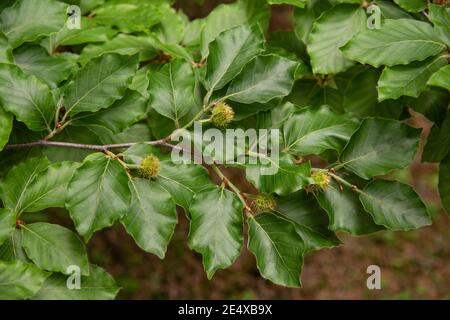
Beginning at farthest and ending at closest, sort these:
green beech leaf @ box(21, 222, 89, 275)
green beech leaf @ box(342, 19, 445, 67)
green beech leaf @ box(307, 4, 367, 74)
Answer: green beech leaf @ box(307, 4, 367, 74)
green beech leaf @ box(342, 19, 445, 67)
green beech leaf @ box(21, 222, 89, 275)

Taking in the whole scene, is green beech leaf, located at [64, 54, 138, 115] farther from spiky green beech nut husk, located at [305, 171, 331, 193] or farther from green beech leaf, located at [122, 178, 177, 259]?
spiky green beech nut husk, located at [305, 171, 331, 193]

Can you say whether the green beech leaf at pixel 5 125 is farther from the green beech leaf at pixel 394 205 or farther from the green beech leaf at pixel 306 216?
the green beech leaf at pixel 394 205

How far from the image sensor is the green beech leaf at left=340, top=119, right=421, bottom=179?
1252 mm

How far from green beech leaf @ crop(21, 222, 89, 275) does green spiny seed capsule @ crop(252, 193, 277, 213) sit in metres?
0.41

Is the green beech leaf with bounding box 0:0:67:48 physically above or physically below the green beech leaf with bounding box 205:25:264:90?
above

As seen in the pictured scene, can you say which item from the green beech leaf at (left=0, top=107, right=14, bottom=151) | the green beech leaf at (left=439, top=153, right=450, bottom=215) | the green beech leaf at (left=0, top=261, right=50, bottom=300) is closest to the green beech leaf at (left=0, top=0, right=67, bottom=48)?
the green beech leaf at (left=0, top=107, right=14, bottom=151)

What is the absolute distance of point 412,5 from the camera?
4.38 ft

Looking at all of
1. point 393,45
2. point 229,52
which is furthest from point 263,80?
point 393,45

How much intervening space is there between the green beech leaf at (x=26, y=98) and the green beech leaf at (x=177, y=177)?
219mm

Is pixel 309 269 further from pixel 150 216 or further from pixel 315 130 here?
pixel 150 216

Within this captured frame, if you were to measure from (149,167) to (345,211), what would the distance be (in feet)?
1.59

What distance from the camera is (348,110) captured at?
148 cm

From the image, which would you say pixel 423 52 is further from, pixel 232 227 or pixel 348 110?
pixel 232 227

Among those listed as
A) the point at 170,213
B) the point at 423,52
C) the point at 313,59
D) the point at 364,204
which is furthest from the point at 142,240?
the point at 423,52
